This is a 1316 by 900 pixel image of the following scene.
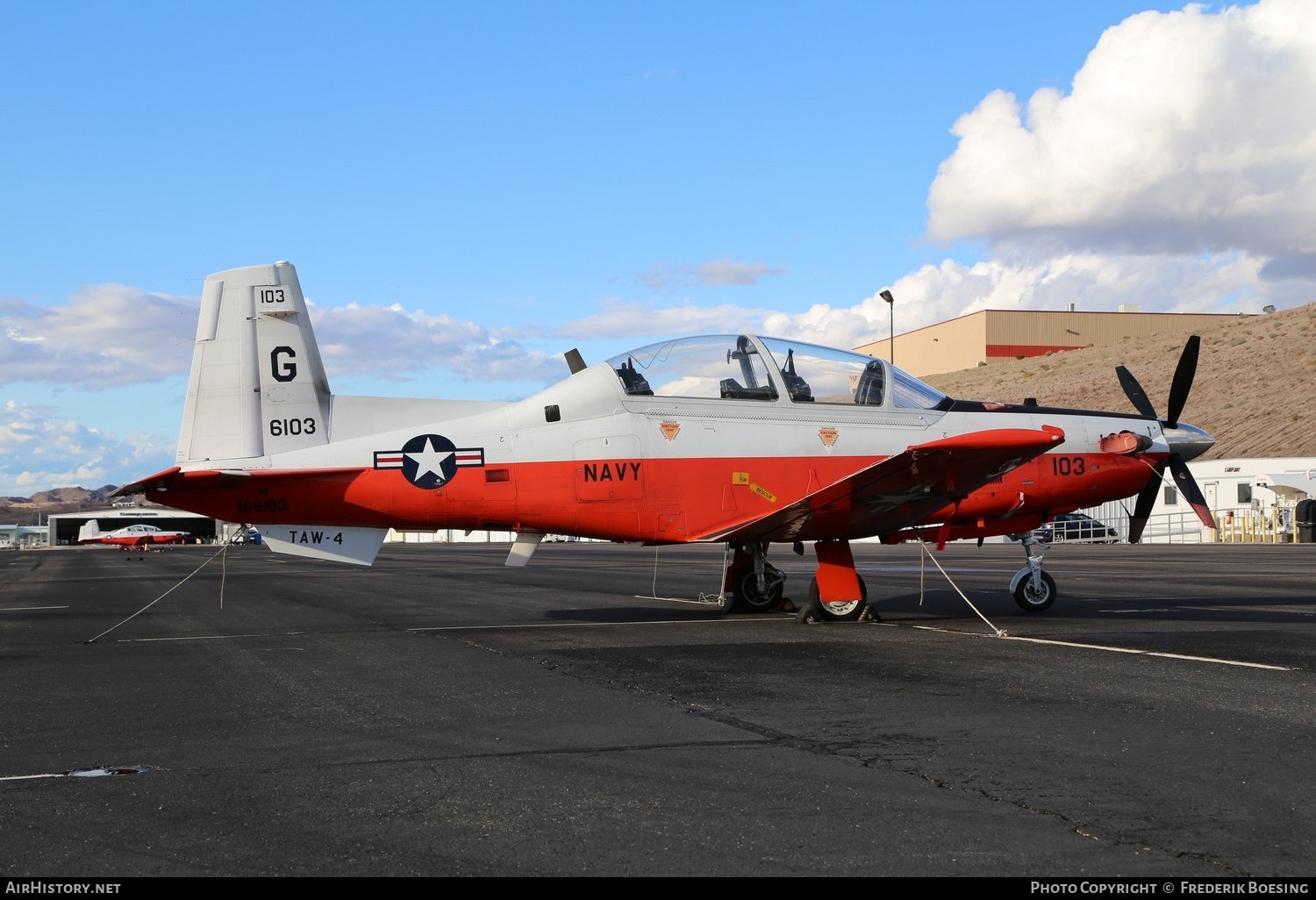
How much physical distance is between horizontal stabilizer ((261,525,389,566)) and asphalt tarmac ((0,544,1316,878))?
39.0 inches

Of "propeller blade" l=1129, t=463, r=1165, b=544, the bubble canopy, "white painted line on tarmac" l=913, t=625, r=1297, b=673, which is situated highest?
the bubble canopy

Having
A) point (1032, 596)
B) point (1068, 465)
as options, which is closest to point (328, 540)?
point (1032, 596)

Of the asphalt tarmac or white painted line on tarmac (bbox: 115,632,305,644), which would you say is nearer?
the asphalt tarmac

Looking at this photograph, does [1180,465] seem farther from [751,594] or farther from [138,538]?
[138,538]

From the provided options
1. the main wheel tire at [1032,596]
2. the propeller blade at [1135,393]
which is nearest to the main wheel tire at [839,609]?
the main wheel tire at [1032,596]

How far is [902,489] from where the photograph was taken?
40.4 feet

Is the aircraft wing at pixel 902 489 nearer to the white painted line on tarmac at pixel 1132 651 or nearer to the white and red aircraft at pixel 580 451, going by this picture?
the white and red aircraft at pixel 580 451

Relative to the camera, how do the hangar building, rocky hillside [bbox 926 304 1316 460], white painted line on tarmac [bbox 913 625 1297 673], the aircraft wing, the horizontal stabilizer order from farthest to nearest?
the hangar building
rocky hillside [bbox 926 304 1316 460]
the horizontal stabilizer
the aircraft wing
white painted line on tarmac [bbox 913 625 1297 673]

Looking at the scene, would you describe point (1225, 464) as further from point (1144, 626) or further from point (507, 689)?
point (507, 689)

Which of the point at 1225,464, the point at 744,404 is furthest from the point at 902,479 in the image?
the point at 1225,464

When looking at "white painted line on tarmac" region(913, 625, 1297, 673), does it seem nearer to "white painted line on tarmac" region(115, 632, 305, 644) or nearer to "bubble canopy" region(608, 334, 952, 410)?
"bubble canopy" region(608, 334, 952, 410)

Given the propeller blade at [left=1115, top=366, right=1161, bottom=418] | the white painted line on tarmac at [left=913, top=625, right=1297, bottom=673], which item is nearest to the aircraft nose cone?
the propeller blade at [left=1115, top=366, right=1161, bottom=418]

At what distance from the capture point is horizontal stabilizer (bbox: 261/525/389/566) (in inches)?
489

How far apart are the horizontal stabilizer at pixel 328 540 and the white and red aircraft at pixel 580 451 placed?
0.07 ft
